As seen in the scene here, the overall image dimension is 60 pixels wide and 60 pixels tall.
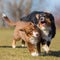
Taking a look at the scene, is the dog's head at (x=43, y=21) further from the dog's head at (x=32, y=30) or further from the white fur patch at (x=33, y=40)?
the white fur patch at (x=33, y=40)

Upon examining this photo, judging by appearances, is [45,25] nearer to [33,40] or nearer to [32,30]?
[32,30]

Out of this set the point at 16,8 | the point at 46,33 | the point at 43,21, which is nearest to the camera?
the point at 43,21

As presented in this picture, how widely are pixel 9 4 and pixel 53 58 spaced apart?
42.6 m

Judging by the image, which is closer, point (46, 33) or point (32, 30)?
point (32, 30)

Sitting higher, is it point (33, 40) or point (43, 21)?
point (43, 21)

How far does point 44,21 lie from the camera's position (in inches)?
324

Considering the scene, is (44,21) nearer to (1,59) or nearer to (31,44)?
(31,44)

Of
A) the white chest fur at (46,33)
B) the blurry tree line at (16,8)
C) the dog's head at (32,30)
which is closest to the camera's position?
the dog's head at (32,30)

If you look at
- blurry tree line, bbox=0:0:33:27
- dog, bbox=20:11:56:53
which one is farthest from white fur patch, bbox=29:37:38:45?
blurry tree line, bbox=0:0:33:27

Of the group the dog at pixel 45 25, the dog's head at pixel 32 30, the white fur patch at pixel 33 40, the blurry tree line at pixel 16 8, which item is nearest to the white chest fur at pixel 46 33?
the dog at pixel 45 25

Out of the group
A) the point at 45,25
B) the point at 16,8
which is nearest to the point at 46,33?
the point at 45,25

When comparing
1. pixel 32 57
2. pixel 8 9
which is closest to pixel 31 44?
pixel 32 57

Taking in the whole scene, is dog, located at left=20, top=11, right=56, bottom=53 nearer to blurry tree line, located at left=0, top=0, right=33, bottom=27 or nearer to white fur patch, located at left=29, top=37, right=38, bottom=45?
white fur patch, located at left=29, top=37, right=38, bottom=45

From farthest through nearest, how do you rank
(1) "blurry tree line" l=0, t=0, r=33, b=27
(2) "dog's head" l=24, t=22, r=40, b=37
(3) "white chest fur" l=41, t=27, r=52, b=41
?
(1) "blurry tree line" l=0, t=0, r=33, b=27 < (3) "white chest fur" l=41, t=27, r=52, b=41 < (2) "dog's head" l=24, t=22, r=40, b=37
